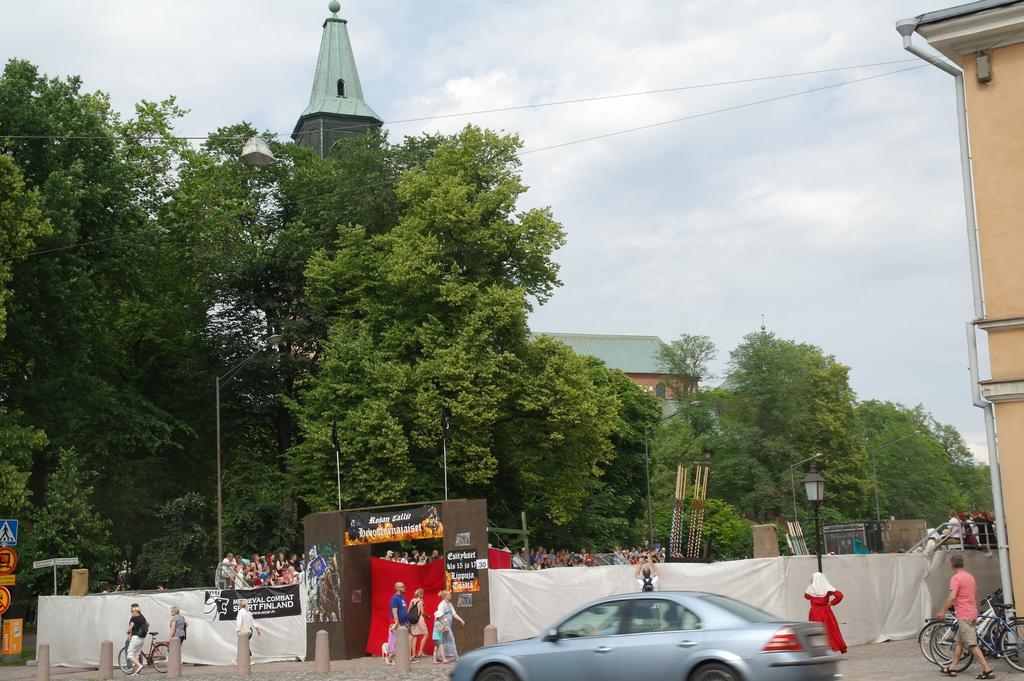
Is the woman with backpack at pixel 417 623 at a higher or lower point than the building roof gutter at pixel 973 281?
lower

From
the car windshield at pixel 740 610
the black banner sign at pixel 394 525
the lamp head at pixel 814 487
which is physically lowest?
the car windshield at pixel 740 610

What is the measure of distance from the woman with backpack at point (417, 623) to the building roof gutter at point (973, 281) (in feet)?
38.0

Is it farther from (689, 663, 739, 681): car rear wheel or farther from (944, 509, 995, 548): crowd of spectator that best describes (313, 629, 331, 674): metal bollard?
(944, 509, 995, 548): crowd of spectator

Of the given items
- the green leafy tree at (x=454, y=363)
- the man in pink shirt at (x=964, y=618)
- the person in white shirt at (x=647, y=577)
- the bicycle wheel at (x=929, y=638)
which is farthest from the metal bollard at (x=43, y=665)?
the man in pink shirt at (x=964, y=618)

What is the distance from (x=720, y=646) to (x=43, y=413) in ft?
115

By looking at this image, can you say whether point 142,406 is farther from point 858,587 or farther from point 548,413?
point 858,587

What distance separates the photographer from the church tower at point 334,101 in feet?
276

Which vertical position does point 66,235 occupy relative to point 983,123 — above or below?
above

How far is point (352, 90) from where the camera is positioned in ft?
288

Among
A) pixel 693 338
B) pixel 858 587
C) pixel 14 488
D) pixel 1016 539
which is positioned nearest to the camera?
pixel 1016 539

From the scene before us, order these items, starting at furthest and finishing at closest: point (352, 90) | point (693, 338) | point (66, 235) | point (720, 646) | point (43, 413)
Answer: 1. point (693, 338)
2. point (352, 90)
3. point (43, 413)
4. point (66, 235)
5. point (720, 646)

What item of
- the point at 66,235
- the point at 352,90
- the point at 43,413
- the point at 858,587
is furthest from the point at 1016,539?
the point at 352,90

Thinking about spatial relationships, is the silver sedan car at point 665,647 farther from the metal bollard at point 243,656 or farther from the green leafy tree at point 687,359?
the green leafy tree at point 687,359

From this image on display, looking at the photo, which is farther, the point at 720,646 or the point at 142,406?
the point at 142,406
